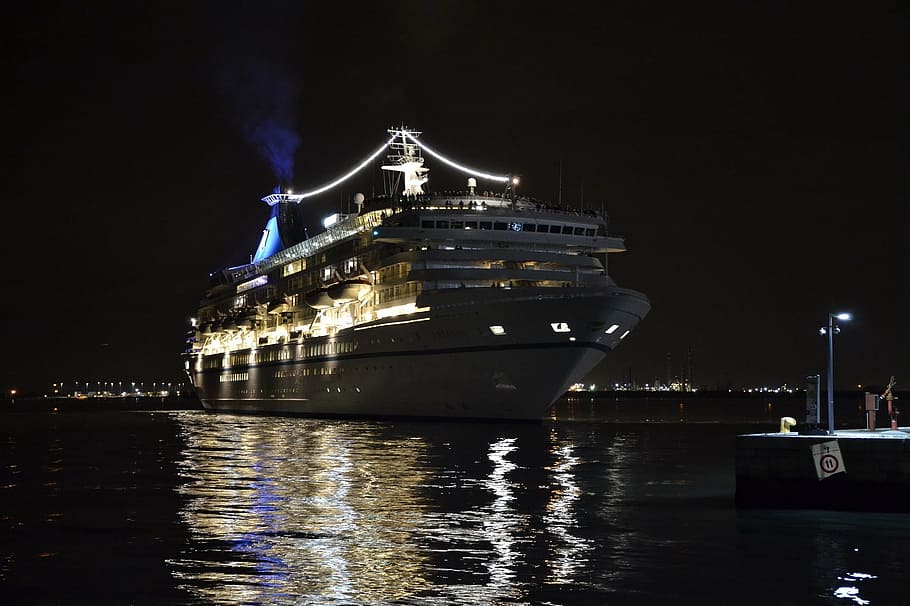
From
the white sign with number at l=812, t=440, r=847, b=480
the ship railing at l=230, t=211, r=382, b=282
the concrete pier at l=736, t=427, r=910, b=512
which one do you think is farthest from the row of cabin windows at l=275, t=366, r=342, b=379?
the white sign with number at l=812, t=440, r=847, b=480

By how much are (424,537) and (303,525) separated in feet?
8.40

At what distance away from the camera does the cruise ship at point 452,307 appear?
53469 millimetres

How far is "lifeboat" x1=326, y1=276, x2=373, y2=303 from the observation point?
6253 centimetres

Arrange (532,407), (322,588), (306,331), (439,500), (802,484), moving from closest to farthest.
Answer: (322,588)
(802,484)
(439,500)
(532,407)
(306,331)

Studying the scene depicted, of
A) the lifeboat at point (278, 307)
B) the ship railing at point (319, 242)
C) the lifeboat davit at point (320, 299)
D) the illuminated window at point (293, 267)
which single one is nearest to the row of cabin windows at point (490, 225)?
the ship railing at point (319, 242)

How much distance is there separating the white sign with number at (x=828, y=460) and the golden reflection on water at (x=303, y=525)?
24.2 ft

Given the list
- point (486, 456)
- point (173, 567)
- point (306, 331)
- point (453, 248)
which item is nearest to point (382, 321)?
point (453, 248)

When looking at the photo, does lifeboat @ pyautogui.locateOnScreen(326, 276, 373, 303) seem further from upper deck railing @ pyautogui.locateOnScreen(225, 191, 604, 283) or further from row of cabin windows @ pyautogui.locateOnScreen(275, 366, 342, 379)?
row of cabin windows @ pyautogui.locateOnScreen(275, 366, 342, 379)

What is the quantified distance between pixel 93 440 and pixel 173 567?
38499 millimetres

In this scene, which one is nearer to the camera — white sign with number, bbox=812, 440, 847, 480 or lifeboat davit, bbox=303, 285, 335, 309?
white sign with number, bbox=812, 440, 847, 480

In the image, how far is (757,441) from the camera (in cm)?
2067

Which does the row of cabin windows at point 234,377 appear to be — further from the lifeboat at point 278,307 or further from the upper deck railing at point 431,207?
the upper deck railing at point 431,207

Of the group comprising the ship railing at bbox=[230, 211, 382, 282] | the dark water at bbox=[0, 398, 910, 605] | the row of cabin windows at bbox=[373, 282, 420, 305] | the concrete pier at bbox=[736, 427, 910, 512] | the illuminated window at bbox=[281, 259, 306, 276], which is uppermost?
the ship railing at bbox=[230, 211, 382, 282]

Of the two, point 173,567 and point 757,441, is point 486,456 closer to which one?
point 757,441
